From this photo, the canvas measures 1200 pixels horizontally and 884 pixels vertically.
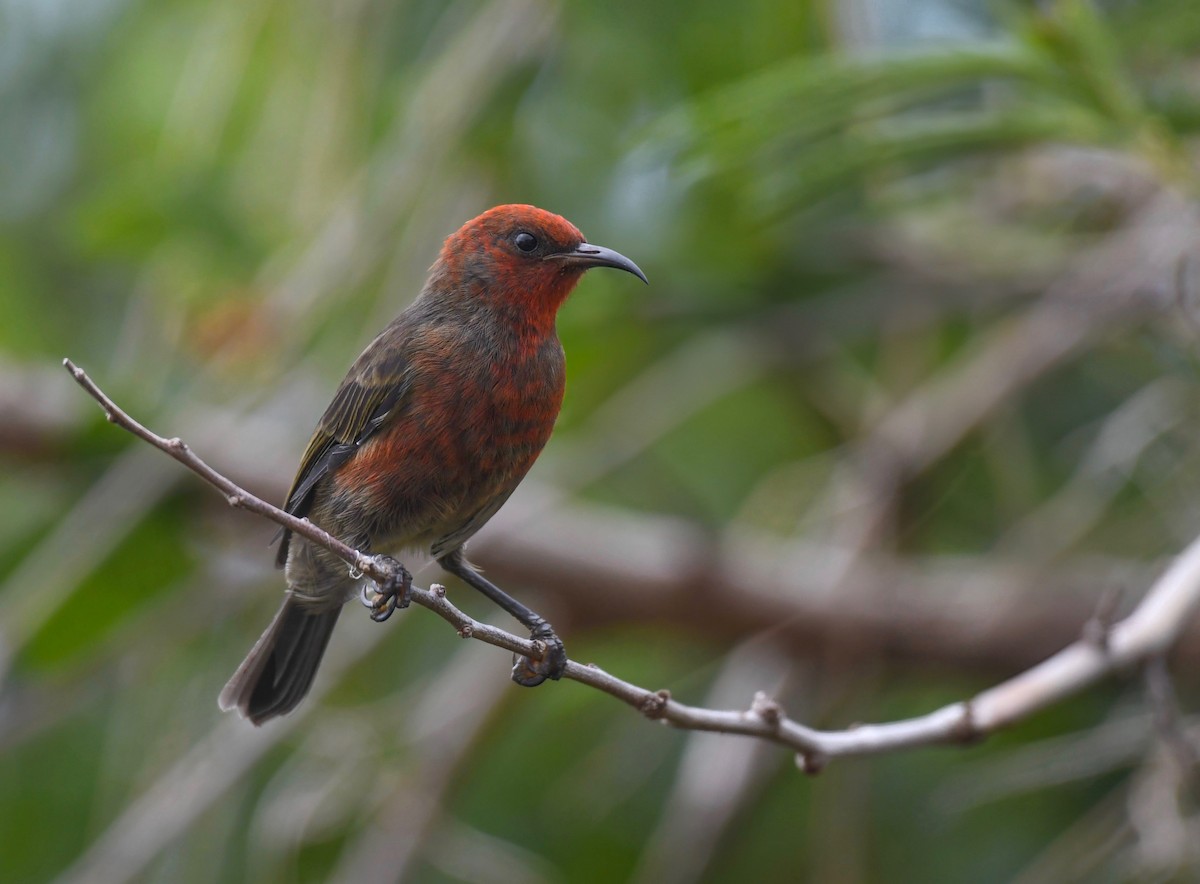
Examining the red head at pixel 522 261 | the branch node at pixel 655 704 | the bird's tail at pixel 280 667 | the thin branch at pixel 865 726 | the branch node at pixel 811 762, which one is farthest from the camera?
the bird's tail at pixel 280 667

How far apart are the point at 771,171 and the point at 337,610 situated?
1.65m

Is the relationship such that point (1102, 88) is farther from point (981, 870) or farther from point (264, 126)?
point (264, 126)

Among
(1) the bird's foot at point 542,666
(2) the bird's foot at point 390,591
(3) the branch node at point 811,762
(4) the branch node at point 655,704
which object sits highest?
(1) the bird's foot at point 542,666

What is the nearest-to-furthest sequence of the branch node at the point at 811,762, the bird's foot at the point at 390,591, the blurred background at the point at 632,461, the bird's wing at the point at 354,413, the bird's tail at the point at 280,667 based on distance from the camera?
the branch node at the point at 811,762 → the bird's foot at the point at 390,591 → the bird's wing at the point at 354,413 → the bird's tail at the point at 280,667 → the blurred background at the point at 632,461

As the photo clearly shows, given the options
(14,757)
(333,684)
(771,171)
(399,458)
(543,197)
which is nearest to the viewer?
(399,458)

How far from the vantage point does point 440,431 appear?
3.12m

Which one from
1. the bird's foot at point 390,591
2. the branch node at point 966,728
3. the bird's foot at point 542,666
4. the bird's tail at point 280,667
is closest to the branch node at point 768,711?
the branch node at point 966,728

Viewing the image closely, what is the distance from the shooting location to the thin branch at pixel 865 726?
2.43 meters

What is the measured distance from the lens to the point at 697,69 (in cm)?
470

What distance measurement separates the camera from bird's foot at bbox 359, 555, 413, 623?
3080 mm

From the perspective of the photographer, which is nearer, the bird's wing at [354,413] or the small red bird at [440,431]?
the small red bird at [440,431]

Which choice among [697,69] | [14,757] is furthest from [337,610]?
[14,757]

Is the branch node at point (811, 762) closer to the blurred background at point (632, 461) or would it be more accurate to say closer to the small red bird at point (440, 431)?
the small red bird at point (440, 431)

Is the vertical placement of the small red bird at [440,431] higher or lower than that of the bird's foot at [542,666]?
higher
